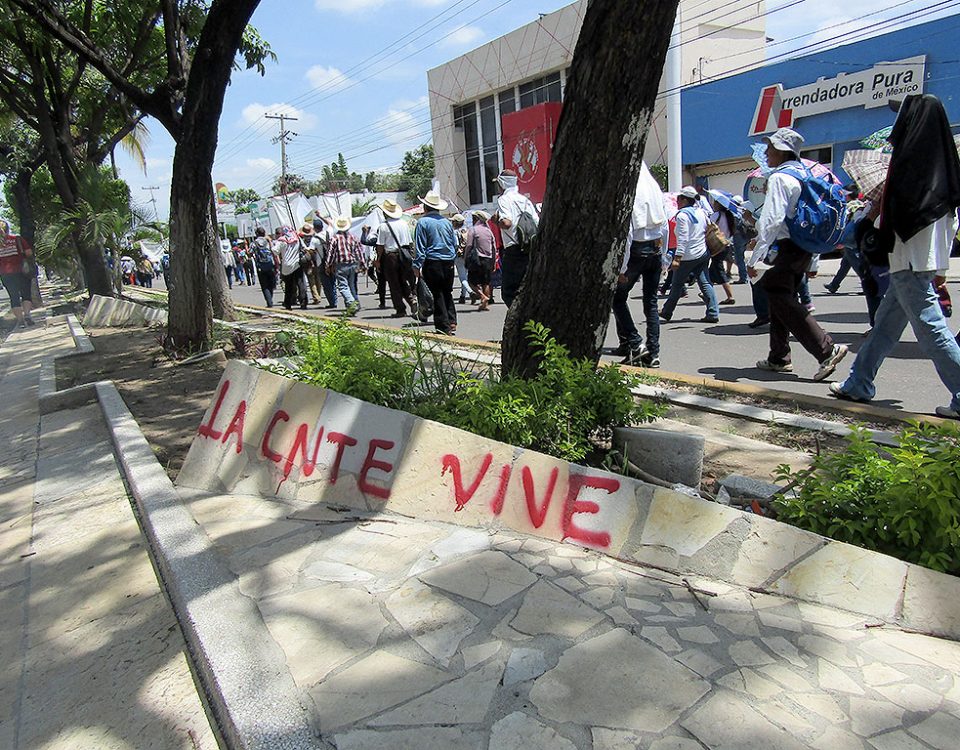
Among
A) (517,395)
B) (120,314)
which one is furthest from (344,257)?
(517,395)

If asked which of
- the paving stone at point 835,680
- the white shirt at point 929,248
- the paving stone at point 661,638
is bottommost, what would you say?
the paving stone at point 835,680

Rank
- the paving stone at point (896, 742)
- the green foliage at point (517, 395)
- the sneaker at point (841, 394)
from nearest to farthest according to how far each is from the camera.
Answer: the paving stone at point (896, 742) < the green foliage at point (517, 395) < the sneaker at point (841, 394)

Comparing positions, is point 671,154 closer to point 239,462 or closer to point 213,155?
point 213,155

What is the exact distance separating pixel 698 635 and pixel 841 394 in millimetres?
3160

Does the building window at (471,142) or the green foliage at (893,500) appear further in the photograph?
the building window at (471,142)

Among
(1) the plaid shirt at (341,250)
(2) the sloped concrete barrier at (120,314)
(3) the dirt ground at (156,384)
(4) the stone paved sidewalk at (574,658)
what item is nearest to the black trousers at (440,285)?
(3) the dirt ground at (156,384)

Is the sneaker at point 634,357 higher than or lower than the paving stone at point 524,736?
higher

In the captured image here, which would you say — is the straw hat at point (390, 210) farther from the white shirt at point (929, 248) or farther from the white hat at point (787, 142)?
the white shirt at point (929, 248)

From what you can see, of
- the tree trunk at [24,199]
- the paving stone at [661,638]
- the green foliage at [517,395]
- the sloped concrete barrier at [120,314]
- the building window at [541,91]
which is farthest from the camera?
the building window at [541,91]

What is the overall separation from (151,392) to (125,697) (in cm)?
475

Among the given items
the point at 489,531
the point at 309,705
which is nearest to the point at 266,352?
the point at 489,531

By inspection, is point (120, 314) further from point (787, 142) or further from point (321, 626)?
point (321, 626)

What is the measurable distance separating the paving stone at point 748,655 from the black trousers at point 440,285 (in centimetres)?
740

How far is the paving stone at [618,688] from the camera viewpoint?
1866 mm
